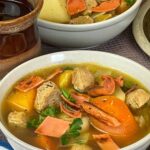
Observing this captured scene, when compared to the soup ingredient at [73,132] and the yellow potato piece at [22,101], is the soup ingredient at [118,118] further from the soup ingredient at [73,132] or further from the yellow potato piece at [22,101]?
the yellow potato piece at [22,101]

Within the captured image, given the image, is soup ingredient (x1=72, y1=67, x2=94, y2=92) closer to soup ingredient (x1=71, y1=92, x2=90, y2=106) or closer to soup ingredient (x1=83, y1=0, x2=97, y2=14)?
soup ingredient (x1=71, y1=92, x2=90, y2=106)

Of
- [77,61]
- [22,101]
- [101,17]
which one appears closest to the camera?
[22,101]

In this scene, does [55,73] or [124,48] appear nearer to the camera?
[55,73]

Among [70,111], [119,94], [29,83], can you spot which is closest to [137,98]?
[119,94]

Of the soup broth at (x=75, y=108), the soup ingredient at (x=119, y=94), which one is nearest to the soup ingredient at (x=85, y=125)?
the soup broth at (x=75, y=108)

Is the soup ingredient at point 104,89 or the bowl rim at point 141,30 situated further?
the bowl rim at point 141,30

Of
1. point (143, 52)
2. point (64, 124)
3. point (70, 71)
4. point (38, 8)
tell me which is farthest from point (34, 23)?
point (143, 52)

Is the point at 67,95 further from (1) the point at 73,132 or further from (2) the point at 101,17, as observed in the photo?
(2) the point at 101,17
